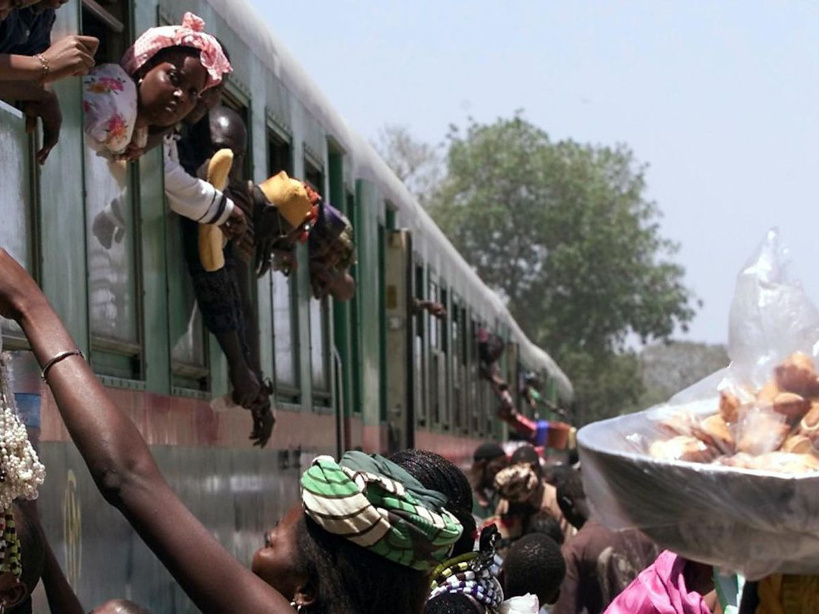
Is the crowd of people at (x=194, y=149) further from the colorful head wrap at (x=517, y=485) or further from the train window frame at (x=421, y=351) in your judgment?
the train window frame at (x=421, y=351)

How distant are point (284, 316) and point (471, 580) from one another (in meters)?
4.40

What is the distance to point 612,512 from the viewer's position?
2.64 metres

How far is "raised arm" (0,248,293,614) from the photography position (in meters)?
2.10

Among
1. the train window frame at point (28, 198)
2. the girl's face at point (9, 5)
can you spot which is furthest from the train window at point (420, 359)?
the girl's face at point (9, 5)

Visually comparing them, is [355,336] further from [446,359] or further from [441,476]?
[441,476]

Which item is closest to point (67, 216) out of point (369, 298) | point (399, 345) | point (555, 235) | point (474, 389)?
point (369, 298)

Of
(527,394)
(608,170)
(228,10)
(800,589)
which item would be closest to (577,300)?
(608,170)

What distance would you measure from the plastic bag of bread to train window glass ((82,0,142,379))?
7.17ft

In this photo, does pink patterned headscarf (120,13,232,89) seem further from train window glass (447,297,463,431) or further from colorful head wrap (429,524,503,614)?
train window glass (447,297,463,431)

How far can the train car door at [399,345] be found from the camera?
10883mm

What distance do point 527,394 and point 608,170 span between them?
30792 millimetres

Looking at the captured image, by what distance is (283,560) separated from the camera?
2502mm

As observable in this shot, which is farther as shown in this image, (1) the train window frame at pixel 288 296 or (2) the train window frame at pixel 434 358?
(2) the train window frame at pixel 434 358

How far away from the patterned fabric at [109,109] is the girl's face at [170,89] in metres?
0.04
